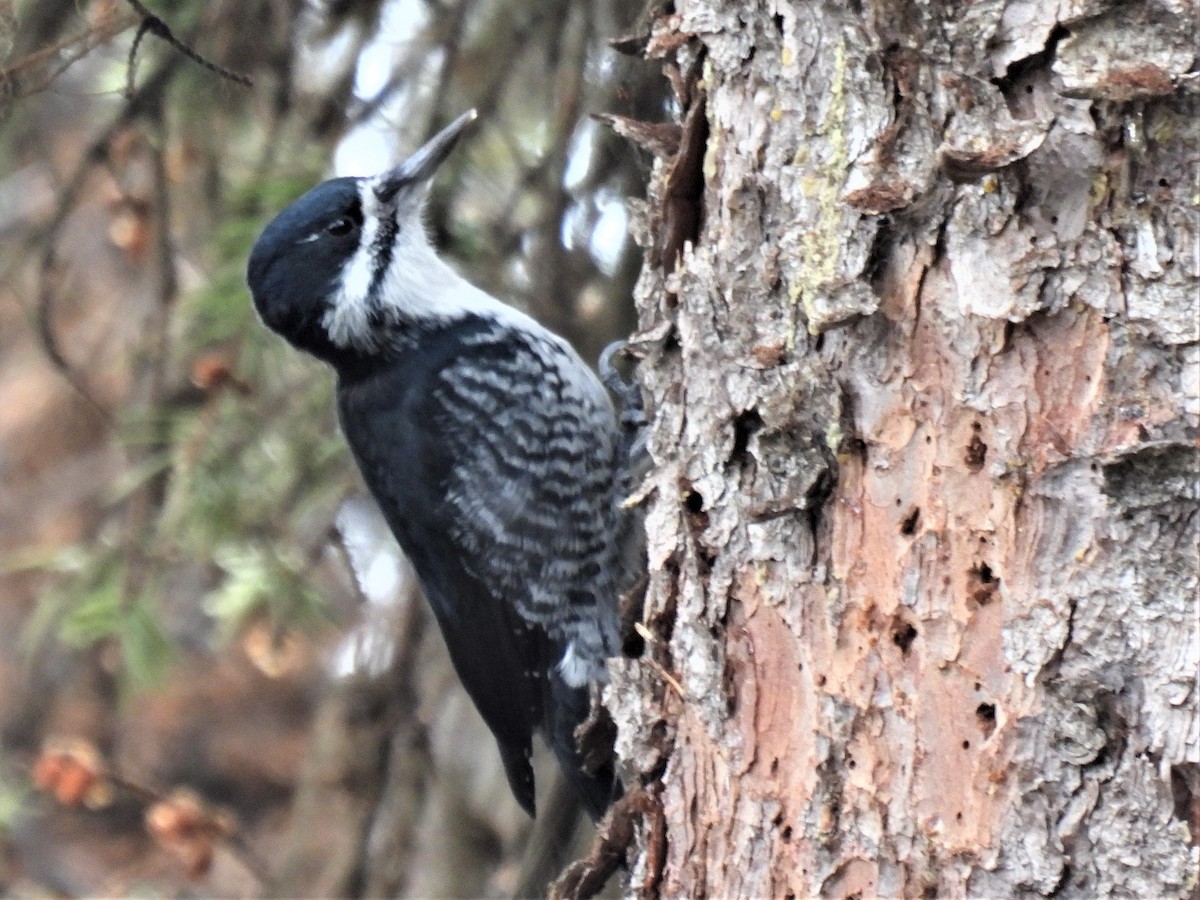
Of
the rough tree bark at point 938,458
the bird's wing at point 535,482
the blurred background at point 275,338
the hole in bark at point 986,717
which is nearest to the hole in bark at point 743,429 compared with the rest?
the rough tree bark at point 938,458

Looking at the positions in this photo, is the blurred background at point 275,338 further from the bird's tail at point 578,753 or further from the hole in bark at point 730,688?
the hole in bark at point 730,688

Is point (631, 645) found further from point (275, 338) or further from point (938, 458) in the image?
point (275, 338)

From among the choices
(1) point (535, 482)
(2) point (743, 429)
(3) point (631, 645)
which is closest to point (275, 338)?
(1) point (535, 482)

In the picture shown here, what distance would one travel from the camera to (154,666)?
9.77ft

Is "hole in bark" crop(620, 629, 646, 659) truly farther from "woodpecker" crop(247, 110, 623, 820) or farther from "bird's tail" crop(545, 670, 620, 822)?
"woodpecker" crop(247, 110, 623, 820)

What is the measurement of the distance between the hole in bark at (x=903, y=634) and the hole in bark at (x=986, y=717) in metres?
0.11

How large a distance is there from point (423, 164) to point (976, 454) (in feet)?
5.23

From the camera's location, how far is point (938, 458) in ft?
5.82

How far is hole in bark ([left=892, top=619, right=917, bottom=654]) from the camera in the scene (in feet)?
5.85

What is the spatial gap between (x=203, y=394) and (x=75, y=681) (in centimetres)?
501

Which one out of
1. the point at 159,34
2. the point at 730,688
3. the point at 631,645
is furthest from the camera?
the point at 631,645

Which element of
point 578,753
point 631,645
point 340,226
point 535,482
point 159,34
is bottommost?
point 578,753

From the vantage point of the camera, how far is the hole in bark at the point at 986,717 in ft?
5.62

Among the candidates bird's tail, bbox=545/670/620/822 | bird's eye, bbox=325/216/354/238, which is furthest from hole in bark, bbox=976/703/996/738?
bird's eye, bbox=325/216/354/238
